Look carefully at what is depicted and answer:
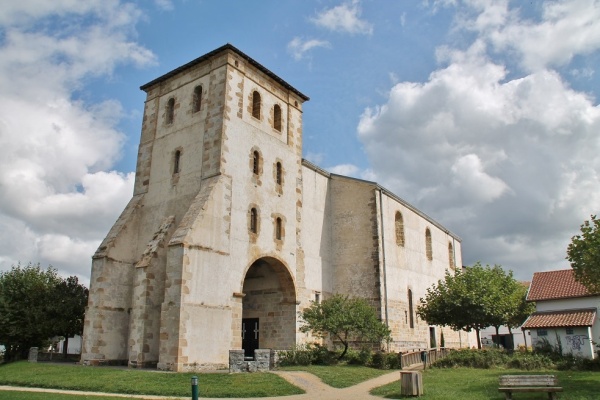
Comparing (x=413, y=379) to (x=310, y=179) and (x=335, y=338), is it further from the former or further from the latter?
(x=310, y=179)

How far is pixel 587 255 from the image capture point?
15781 millimetres

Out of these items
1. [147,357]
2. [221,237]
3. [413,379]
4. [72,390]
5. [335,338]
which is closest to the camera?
[413,379]

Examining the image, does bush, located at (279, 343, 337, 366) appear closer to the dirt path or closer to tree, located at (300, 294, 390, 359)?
tree, located at (300, 294, 390, 359)

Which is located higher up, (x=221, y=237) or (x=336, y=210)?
(x=336, y=210)

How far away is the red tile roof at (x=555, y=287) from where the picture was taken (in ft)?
94.5

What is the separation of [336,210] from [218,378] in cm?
1428

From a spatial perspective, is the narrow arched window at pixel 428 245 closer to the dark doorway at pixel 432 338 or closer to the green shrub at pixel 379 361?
the dark doorway at pixel 432 338

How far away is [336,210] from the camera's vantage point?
2847 cm

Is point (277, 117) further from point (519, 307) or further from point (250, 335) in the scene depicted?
point (519, 307)

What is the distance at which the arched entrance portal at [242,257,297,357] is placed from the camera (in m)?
24.2

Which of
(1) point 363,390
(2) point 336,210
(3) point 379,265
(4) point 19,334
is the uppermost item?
(2) point 336,210

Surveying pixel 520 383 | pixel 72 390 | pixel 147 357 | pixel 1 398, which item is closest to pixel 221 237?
pixel 147 357

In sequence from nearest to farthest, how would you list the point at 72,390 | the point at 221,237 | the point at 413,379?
the point at 413,379
the point at 72,390
the point at 221,237

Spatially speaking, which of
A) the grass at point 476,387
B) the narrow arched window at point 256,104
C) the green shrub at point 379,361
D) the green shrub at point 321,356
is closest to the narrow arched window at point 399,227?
the green shrub at point 379,361
